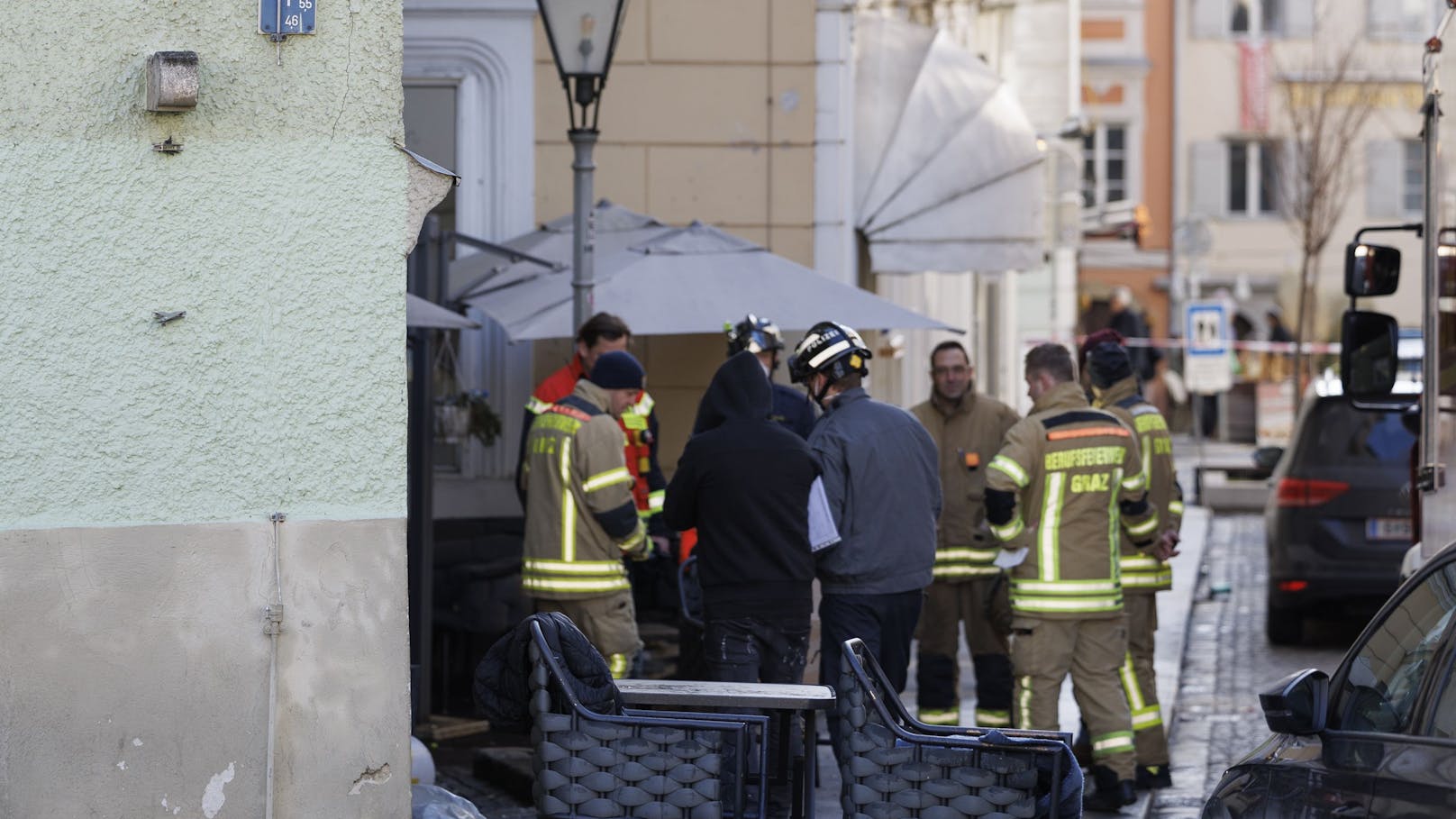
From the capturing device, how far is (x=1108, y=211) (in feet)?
117

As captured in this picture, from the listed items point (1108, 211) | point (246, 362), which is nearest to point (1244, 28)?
point (1108, 211)

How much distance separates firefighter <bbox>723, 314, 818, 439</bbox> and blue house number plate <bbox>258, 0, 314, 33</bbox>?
3525 millimetres

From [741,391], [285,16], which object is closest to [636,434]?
[741,391]

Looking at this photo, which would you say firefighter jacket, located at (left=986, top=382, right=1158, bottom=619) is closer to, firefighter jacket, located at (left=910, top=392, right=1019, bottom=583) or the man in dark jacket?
the man in dark jacket

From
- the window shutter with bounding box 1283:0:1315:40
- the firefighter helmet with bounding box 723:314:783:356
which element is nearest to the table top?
the firefighter helmet with bounding box 723:314:783:356

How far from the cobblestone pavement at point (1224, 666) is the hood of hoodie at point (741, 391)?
7.81 feet

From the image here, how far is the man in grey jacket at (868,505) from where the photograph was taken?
7812mm

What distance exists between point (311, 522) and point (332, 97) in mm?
1155

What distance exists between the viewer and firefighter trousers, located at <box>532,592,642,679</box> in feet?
25.8

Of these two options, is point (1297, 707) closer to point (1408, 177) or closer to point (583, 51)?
point (583, 51)

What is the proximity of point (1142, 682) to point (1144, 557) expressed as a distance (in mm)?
537

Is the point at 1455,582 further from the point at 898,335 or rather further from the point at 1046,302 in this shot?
the point at 1046,302

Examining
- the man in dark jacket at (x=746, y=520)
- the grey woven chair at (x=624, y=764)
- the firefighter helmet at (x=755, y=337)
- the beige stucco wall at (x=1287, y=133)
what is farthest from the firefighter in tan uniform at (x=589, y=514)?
the beige stucco wall at (x=1287, y=133)

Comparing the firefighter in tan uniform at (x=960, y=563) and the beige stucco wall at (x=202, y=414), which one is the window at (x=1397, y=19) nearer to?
the firefighter in tan uniform at (x=960, y=563)
